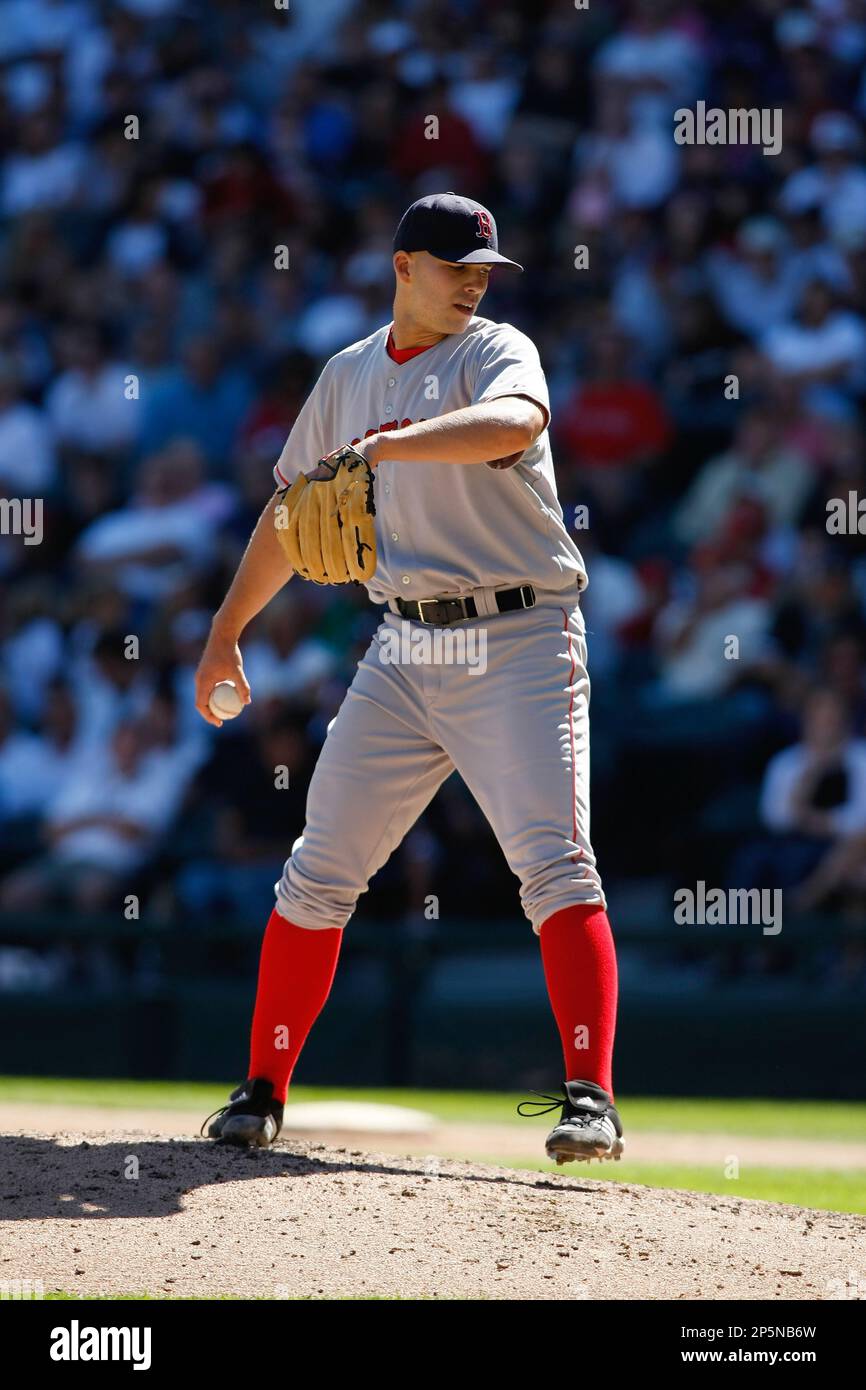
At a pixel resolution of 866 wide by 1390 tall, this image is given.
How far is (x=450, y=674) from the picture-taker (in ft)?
12.7

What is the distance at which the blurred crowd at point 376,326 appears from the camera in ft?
26.0

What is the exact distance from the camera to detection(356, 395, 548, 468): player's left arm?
3.38 meters

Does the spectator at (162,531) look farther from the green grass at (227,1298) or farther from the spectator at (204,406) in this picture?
the green grass at (227,1298)

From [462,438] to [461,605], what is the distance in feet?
1.72

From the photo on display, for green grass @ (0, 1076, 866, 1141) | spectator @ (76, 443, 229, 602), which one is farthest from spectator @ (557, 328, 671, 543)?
green grass @ (0, 1076, 866, 1141)

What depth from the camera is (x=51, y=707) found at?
9.05m

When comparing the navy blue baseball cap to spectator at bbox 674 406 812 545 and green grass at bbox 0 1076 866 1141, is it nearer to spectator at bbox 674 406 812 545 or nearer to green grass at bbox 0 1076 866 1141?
green grass at bbox 0 1076 866 1141

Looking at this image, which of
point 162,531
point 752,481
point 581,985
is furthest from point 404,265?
point 162,531

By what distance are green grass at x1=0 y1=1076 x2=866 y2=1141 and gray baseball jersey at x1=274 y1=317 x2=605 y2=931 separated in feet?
9.49

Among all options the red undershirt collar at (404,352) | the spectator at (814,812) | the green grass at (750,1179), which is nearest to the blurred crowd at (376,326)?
the spectator at (814,812)

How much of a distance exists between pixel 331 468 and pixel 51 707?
19.3 feet

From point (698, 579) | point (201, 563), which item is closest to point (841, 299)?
point (698, 579)

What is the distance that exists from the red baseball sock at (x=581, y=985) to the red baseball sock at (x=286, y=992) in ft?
1.81
